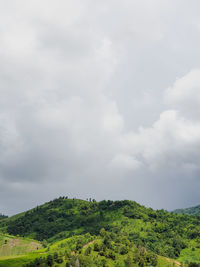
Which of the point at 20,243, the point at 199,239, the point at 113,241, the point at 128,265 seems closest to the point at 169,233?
the point at 199,239

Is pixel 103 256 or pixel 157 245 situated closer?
pixel 103 256

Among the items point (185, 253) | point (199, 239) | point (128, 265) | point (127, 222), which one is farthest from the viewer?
point (127, 222)

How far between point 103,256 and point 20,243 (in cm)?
10283

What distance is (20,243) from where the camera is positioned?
178750 millimetres

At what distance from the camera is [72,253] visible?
9944 cm

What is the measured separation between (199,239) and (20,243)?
12582 cm

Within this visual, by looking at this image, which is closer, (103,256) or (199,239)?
(103,256)

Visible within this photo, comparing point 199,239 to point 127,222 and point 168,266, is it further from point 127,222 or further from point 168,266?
point 168,266

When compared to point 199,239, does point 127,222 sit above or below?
above

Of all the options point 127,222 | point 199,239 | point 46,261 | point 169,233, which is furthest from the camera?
point 127,222

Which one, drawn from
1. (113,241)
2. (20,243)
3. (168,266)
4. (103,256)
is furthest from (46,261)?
(20,243)

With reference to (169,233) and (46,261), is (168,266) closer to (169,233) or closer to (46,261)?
(46,261)

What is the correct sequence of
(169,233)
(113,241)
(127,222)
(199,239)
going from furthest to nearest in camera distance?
(127,222) → (169,233) → (199,239) → (113,241)

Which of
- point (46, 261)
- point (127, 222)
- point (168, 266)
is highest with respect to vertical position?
point (127, 222)
